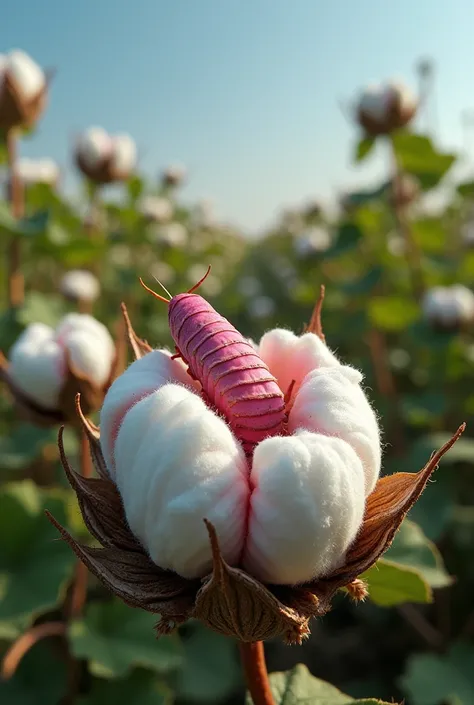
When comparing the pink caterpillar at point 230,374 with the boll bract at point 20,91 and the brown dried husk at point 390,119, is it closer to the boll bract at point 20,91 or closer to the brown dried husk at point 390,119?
the boll bract at point 20,91

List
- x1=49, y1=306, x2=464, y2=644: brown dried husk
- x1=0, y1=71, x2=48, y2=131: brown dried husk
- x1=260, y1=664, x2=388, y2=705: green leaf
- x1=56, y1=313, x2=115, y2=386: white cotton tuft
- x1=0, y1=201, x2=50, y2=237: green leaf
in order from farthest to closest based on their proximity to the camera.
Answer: x1=0, y1=201, x2=50, y2=237: green leaf → x1=0, y1=71, x2=48, y2=131: brown dried husk → x1=56, y1=313, x2=115, y2=386: white cotton tuft → x1=260, y1=664, x2=388, y2=705: green leaf → x1=49, y1=306, x2=464, y2=644: brown dried husk

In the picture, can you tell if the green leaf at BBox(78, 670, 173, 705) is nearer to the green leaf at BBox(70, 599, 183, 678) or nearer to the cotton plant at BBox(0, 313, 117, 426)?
the green leaf at BBox(70, 599, 183, 678)

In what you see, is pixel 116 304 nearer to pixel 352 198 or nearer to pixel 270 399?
pixel 352 198

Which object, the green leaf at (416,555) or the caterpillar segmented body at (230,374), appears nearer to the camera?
the caterpillar segmented body at (230,374)

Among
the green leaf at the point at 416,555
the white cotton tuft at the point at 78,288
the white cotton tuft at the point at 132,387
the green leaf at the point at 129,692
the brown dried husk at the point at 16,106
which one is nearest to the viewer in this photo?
the white cotton tuft at the point at 132,387

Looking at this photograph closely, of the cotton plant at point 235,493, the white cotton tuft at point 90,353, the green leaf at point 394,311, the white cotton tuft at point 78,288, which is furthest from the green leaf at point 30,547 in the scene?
the green leaf at point 394,311

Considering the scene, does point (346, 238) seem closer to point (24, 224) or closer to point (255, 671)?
point (24, 224)

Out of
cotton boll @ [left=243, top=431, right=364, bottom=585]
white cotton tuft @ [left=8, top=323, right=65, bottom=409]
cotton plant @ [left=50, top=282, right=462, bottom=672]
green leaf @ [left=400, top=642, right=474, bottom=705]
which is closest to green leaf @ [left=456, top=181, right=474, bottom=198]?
green leaf @ [left=400, top=642, right=474, bottom=705]
